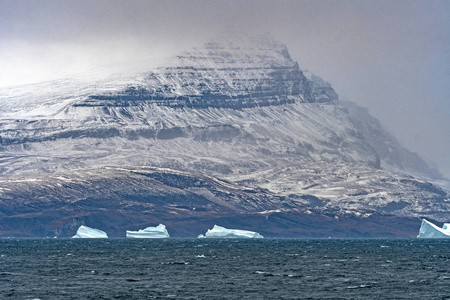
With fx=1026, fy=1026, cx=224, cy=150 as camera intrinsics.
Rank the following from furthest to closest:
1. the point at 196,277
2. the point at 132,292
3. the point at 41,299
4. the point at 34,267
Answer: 1. the point at 34,267
2. the point at 196,277
3. the point at 132,292
4. the point at 41,299

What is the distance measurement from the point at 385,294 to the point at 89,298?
39.6 metres

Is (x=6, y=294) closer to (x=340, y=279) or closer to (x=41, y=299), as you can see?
(x=41, y=299)

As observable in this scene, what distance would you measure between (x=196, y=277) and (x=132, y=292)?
85.0 feet

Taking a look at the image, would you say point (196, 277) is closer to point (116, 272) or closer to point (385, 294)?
point (116, 272)

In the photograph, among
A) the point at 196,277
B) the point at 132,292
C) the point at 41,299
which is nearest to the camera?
the point at 41,299

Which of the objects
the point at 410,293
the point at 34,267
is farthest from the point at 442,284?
the point at 34,267

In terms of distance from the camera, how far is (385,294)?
454 ft

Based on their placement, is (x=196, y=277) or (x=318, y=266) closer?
(x=196, y=277)

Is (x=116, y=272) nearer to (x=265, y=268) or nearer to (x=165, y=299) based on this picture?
(x=265, y=268)

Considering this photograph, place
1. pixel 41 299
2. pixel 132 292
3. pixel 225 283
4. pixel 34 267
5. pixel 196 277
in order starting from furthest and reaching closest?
1. pixel 34 267
2. pixel 196 277
3. pixel 225 283
4. pixel 132 292
5. pixel 41 299

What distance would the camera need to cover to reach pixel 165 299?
131 m

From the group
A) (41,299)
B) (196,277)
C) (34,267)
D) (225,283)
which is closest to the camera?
(41,299)

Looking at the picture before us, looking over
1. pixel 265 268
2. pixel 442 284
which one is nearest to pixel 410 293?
pixel 442 284

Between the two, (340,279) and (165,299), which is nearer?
(165,299)
